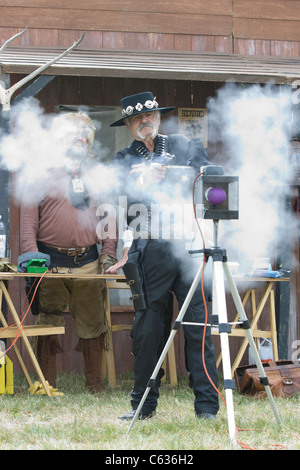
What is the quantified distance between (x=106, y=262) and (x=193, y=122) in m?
2.27

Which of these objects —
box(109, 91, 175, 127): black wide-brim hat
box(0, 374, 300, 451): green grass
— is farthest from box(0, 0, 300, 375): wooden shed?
box(109, 91, 175, 127): black wide-brim hat

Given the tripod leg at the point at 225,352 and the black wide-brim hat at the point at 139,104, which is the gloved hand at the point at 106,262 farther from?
the tripod leg at the point at 225,352

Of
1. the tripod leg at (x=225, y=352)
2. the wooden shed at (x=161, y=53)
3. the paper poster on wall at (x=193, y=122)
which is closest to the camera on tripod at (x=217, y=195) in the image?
the tripod leg at (x=225, y=352)

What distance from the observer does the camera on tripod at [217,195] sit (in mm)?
4074

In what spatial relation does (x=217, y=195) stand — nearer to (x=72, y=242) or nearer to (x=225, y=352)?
(x=225, y=352)

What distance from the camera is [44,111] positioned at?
7586 mm

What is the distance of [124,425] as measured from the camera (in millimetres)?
4457

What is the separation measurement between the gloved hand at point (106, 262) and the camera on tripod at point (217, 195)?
210 centimetres

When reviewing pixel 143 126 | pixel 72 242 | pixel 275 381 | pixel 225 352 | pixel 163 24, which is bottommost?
pixel 275 381

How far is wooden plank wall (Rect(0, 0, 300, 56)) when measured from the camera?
25.8ft

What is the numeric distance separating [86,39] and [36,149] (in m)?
1.86

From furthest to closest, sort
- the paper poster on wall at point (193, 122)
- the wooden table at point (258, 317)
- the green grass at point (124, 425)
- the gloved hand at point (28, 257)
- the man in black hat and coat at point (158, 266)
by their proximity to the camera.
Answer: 1. the paper poster on wall at point (193, 122)
2. the wooden table at point (258, 317)
3. the gloved hand at point (28, 257)
4. the man in black hat and coat at point (158, 266)
5. the green grass at point (124, 425)

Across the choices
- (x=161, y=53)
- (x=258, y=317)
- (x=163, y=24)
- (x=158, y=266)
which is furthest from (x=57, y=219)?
(x=163, y=24)

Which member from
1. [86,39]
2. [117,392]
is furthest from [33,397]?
[86,39]
